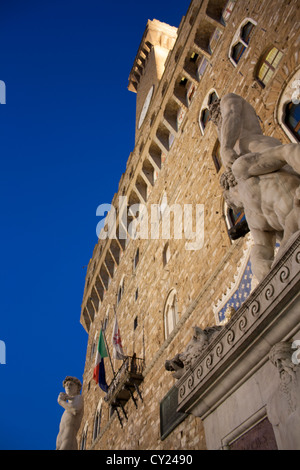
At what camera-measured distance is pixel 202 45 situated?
10047 mm

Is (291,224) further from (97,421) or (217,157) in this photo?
(97,421)

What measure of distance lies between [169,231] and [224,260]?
11.2 ft

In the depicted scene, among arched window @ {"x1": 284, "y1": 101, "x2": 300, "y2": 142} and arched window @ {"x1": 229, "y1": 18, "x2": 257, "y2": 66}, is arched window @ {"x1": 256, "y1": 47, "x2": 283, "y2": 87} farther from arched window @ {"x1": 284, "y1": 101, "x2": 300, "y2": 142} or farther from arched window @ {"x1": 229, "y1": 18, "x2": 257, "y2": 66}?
arched window @ {"x1": 284, "y1": 101, "x2": 300, "y2": 142}

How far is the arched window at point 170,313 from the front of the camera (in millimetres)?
8102

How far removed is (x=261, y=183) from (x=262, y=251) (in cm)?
48

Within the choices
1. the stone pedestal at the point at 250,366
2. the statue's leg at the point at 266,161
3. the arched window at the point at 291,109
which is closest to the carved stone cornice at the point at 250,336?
the stone pedestal at the point at 250,366

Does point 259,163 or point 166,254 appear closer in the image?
point 259,163

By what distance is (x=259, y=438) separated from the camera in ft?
7.17

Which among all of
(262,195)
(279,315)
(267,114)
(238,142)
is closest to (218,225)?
(267,114)

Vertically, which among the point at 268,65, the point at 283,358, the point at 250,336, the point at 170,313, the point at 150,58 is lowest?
the point at 283,358

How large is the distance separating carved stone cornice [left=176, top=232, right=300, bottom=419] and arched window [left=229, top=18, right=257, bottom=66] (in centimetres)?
667

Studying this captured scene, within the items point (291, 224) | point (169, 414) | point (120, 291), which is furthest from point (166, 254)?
point (291, 224)
